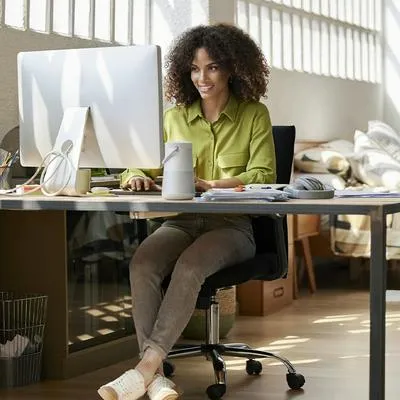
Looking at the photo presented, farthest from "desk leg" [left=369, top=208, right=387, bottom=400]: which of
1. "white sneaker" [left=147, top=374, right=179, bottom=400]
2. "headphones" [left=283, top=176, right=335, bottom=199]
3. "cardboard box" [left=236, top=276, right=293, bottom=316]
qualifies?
"cardboard box" [left=236, top=276, right=293, bottom=316]

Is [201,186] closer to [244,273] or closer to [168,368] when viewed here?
[244,273]

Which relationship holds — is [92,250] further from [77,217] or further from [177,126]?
[177,126]

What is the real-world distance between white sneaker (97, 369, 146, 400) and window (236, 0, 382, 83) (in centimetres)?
340

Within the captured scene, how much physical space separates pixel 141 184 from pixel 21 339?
32.2 inches

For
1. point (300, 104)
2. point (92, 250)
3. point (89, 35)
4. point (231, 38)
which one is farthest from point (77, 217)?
point (300, 104)

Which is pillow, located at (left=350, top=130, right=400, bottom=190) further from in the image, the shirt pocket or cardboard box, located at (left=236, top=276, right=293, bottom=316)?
the shirt pocket

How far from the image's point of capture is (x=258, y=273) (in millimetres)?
3576

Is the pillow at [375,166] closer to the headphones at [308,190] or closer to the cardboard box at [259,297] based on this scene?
the cardboard box at [259,297]

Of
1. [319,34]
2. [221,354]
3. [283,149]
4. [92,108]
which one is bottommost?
[221,354]

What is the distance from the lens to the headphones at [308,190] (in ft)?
9.77

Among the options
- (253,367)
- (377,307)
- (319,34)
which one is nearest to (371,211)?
(377,307)

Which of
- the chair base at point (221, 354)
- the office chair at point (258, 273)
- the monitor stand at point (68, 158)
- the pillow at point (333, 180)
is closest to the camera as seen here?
the monitor stand at point (68, 158)

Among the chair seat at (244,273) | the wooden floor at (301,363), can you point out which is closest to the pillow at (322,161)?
the wooden floor at (301,363)

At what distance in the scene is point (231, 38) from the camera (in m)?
3.75
